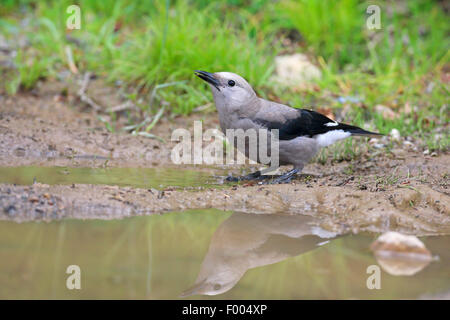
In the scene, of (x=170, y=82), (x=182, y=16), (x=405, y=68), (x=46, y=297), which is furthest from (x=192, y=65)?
(x=46, y=297)

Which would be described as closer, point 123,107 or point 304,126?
point 304,126

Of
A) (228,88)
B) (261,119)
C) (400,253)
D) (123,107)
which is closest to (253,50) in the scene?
(123,107)

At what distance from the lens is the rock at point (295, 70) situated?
7.49 m

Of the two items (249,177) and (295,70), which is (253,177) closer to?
(249,177)

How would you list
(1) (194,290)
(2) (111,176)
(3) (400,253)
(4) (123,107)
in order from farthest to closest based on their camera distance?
(4) (123,107) < (2) (111,176) < (3) (400,253) < (1) (194,290)

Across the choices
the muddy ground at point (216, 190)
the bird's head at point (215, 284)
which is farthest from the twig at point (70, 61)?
the bird's head at point (215, 284)

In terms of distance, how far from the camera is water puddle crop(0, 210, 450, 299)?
2760mm

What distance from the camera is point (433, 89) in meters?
7.35

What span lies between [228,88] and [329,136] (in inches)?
41.4

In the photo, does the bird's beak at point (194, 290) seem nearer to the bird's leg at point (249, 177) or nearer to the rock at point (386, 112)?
the bird's leg at point (249, 177)

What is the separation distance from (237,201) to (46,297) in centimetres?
187

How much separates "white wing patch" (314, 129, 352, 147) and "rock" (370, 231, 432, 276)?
2014 mm

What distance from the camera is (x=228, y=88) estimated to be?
511cm

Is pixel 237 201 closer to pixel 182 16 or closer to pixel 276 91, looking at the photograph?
pixel 276 91
